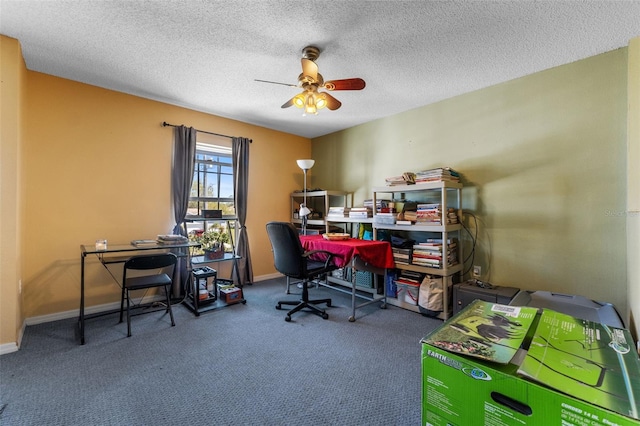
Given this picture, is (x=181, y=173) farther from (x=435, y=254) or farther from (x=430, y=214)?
(x=435, y=254)

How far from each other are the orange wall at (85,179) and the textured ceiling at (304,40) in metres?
0.27

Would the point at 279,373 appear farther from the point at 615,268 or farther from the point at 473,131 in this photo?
the point at 473,131

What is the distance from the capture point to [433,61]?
2477 millimetres

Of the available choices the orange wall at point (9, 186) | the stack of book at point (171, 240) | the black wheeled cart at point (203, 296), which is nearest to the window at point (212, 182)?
the stack of book at point (171, 240)

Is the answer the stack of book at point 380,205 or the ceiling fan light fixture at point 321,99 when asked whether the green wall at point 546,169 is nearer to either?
the stack of book at point 380,205

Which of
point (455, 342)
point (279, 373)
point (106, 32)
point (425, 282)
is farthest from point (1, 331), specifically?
point (425, 282)

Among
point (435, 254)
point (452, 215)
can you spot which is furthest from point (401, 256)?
point (452, 215)

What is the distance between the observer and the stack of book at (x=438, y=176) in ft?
9.51

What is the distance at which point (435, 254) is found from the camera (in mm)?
2926

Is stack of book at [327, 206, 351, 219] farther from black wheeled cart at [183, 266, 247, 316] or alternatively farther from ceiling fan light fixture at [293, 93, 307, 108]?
ceiling fan light fixture at [293, 93, 307, 108]

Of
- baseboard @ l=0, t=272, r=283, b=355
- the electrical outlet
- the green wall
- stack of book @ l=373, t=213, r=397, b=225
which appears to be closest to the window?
baseboard @ l=0, t=272, r=283, b=355

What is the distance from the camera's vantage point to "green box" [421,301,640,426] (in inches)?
17.3

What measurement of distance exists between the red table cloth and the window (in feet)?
5.35

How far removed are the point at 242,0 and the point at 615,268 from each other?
3.51 metres
